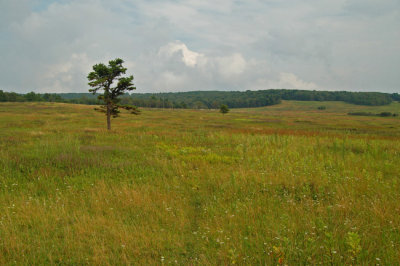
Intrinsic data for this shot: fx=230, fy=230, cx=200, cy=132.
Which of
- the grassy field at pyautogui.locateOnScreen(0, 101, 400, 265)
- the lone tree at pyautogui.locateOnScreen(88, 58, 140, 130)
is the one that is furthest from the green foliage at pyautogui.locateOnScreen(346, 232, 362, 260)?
the lone tree at pyautogui.locateOnScreen(88, 58, 140, 130)

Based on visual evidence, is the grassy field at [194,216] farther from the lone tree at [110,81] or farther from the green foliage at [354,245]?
the lone tree at [110,81]

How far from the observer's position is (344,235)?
14.0 ft

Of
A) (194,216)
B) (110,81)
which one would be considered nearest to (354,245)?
(194,216)

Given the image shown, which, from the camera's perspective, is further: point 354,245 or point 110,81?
point 110,81

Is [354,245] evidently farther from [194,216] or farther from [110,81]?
[110,81]

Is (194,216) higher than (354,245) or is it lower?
lower

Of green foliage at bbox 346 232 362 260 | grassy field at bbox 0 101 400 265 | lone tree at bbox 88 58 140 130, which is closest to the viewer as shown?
green foliage at bbox 346 232 362 260

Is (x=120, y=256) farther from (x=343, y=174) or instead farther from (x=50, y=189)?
(x=343, y=174)

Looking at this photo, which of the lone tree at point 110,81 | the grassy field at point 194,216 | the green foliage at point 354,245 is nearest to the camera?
the green foliage at point 354,245

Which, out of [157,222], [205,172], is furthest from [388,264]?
[205,172]

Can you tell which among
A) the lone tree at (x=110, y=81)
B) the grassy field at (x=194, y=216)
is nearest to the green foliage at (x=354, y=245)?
the grassy field at (x=194, y=216)

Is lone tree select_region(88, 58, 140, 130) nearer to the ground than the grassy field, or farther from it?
farther from it

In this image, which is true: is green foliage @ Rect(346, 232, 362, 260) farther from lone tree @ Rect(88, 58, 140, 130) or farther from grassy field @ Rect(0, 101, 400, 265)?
lone tree @ Rect(88, 58, 140, 130)

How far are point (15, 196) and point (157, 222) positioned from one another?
14.2 feet
